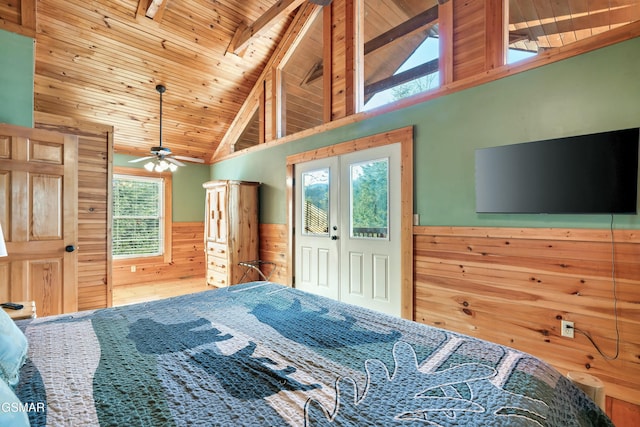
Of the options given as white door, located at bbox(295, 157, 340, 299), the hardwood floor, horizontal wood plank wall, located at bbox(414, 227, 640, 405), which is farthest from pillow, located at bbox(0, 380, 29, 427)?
the hardwood floor

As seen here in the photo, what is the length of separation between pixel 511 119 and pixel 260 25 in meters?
3.18

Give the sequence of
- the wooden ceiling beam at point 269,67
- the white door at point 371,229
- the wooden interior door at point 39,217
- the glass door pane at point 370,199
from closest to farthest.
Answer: the wooden interior door at point 39,217, the white door at point 371,229, the glass door pane at point 370,199, the wooden ceiling beam at point 269,67

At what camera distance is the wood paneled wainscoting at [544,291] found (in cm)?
192

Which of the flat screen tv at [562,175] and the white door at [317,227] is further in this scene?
the white door at [317,227]

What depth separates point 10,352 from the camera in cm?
92

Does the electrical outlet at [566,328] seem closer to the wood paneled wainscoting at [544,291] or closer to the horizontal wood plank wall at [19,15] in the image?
the wood paneled wainscoting at [544,291]

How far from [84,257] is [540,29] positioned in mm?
4977

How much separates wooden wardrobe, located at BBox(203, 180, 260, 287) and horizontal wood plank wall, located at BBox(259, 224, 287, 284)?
0.43 feet

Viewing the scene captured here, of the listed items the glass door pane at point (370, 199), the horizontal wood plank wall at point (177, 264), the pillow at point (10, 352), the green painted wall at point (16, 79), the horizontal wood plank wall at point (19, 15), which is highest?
the horizontal wood plank wall at point (19, 15)

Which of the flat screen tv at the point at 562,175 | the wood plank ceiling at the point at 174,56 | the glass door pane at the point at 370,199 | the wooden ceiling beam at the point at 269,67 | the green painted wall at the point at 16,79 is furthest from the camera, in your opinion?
the wooden ceiling beam at the point at 269,67

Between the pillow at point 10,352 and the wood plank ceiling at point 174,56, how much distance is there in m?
3.41

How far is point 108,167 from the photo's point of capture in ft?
11.8

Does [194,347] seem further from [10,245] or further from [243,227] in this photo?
[243,227]

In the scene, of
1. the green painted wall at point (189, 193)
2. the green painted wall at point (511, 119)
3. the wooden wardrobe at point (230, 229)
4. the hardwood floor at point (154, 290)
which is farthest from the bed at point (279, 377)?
the green painted wall at point (189, 193)
